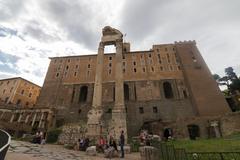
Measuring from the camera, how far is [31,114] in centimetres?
3231

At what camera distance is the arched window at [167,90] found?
35.0m

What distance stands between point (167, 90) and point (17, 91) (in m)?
35.5

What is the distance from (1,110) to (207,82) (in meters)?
39.5

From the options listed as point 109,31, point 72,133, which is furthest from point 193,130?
point 109,31

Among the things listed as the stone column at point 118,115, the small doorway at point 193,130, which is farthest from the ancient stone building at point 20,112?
the small doorway at point 193,130

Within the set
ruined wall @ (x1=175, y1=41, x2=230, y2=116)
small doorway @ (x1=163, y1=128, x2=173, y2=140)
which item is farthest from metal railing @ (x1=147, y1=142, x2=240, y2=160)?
→ ruined wall @ (x1=175, y1=41, x2=230, y2=116)

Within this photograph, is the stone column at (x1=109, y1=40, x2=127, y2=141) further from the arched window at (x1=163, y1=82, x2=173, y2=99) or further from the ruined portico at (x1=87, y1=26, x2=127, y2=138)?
the arched window at (x1=163, y1=82, x2=173, y2=99)

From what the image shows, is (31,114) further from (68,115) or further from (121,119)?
(121,119)

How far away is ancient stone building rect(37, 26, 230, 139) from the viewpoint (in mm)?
31656

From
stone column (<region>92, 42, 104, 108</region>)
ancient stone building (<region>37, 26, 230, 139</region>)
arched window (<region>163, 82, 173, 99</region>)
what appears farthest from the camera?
arched window (<region>163, 82, 173, 99</region>)

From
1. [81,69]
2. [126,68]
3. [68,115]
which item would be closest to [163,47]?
[126,68]

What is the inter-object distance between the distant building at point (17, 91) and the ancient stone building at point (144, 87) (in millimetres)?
9298

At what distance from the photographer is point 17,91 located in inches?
1681

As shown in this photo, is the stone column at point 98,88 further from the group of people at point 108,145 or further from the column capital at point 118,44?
the group of people at point 108,145
